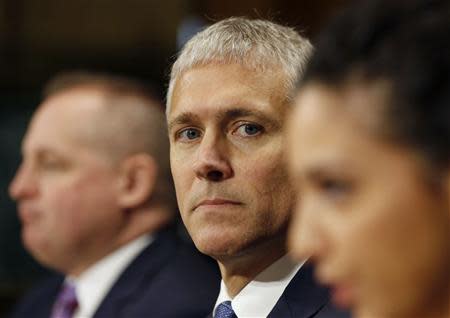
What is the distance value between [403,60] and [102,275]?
7.01 ft

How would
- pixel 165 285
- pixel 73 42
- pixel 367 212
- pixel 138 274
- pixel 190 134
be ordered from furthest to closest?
A: 1. pixel 73 42
2. pixel 138 274
3. pixel 165 285
4. pixel 190 134
5. pixel 367 212

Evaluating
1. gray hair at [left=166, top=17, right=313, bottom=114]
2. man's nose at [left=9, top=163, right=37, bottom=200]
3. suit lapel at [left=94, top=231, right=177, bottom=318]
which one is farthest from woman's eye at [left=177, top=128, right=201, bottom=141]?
man's nose at [left=9, top=163, right=37, bottom=200]

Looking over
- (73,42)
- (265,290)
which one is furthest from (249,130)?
(73,42)

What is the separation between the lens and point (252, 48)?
188 cm

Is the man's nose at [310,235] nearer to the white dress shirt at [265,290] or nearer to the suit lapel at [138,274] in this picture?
the white dress shirt at [265,290]

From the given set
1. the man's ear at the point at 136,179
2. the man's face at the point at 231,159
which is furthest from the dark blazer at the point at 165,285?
the man's face at the point at 231,159

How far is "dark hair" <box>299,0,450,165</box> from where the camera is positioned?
1085 millimetres

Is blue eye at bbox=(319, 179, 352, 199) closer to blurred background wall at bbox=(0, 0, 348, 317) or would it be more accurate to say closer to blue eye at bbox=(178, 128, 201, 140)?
blue eye at bbox=(178, 128, 201, 140)

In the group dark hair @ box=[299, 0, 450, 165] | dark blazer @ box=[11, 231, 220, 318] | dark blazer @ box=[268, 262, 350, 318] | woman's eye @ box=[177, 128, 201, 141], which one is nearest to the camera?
dark hair @ box=[299, 0, 450, 165]

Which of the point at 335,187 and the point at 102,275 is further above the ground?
the point at 335,187

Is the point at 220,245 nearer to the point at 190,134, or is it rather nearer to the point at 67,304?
the point at 190,134

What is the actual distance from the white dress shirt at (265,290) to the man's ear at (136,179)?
1289 millimetres

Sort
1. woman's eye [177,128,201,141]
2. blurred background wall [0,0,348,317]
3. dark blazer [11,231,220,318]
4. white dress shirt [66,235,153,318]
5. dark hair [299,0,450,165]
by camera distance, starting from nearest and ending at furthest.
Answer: dark hair [299,0,450,165]
woman's eye [177,128,201,141]
dark blazer [11,231,220,318]
white dress shirt [66,235,153,318]
blurred background wall [0,0,348,317]

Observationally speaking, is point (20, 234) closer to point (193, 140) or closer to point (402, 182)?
point (193, 140)
